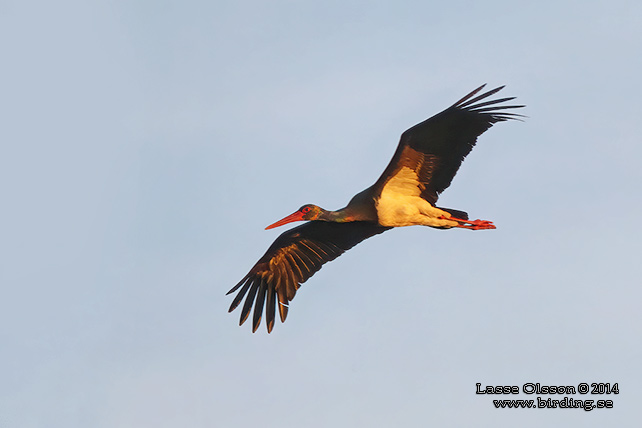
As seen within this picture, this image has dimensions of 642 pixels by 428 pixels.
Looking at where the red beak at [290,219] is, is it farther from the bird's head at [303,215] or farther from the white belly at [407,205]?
the white belly at [407,205]

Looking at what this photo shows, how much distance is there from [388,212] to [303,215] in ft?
5.25

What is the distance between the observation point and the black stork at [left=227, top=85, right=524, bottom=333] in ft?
46.4

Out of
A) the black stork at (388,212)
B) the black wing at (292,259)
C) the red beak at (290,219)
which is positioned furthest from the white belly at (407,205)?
the red beak at (290,219)

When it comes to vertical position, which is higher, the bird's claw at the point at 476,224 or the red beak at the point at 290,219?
the red beak at the point at 290,219

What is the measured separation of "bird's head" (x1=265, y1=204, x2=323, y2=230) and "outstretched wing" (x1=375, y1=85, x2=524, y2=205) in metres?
1.32

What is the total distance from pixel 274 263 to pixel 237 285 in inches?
31.5

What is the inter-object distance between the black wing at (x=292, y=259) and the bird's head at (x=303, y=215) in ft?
1.82

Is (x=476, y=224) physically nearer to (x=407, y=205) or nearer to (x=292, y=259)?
(x=407, y=205)

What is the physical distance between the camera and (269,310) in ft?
53.0

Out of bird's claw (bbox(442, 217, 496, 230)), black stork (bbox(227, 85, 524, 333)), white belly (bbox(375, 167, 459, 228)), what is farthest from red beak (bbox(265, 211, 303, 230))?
bird's claw (bbox(442, 217, 496, 230))

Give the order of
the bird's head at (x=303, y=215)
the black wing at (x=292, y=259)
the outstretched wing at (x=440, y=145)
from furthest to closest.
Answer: the black wing at (x=292, y=259), the bird's head at (x=303, y=215), the outstretched wing at (x=440, y=145)

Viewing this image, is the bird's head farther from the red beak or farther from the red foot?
the red foot

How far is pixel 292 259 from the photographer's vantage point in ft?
54.4

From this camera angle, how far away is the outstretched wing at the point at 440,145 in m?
Result: 14.0
